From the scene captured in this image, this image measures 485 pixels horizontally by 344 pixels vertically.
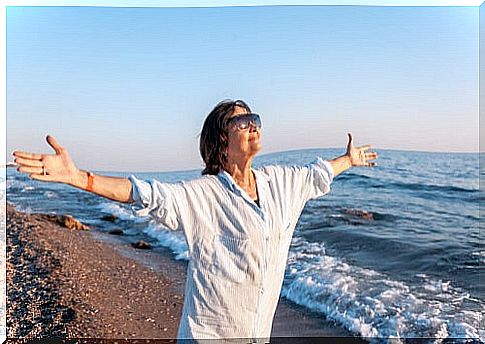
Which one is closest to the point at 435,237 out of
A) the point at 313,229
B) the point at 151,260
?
the point at 313,229

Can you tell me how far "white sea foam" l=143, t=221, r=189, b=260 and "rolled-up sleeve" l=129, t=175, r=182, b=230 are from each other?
11.7ft

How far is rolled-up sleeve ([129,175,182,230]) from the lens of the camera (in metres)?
1.52

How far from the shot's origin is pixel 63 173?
143 centimetres

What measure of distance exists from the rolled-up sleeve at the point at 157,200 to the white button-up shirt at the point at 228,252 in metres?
0.01

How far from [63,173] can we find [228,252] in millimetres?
442

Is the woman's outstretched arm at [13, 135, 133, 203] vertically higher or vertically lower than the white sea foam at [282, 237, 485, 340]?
higher

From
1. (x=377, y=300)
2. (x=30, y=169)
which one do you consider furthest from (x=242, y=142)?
(x=377, y=300)

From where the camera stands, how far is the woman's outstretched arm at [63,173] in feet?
4.56

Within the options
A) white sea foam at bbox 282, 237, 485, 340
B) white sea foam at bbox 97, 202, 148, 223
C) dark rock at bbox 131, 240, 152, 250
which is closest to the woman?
white sea foam at bbox 282, 237, 485, 340

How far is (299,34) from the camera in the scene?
3584mm

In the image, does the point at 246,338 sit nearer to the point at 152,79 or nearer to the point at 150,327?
the point at 150,327

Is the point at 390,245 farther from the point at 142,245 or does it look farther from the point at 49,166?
the point at 49,166

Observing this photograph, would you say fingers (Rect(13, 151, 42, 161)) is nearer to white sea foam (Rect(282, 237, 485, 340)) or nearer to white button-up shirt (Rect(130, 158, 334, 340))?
white button-up shirt (Rect(130, 158, 334, 340))

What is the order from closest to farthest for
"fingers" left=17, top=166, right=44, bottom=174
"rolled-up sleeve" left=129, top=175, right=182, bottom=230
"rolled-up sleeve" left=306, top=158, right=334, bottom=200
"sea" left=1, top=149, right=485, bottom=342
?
"fingers" left=17, top=166, right=44, bottom=174 → "rolled-up sleeve" left=129, top=175, right=182, bottom=230 → "rolled-up sleeve" left=306, top=158, right=334, bottom=200 → "sea" left=1, top=149, right=485, bottom=342
